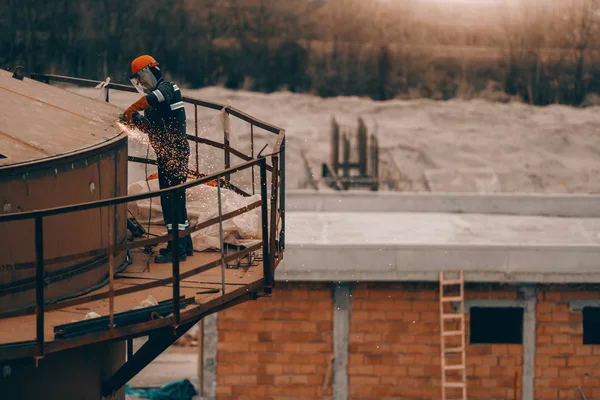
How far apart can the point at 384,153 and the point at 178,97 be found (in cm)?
3211

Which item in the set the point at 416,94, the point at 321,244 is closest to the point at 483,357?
the point at 321,244

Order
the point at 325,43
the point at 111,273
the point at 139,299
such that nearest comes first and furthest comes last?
the point at 111,273 < the point at 139,299 < the point at 325,43

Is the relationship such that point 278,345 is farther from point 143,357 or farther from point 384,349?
point 143,357

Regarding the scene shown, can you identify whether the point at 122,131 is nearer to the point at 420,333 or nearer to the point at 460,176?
the point at 420,333

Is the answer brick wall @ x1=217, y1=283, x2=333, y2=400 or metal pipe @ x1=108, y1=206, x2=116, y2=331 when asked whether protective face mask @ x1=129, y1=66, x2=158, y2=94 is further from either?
brick wall @ x1=217, y1=283, x2=333, y2=400

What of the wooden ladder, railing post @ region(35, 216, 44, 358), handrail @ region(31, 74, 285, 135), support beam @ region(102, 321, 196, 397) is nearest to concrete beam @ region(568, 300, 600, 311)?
the wooden ladder

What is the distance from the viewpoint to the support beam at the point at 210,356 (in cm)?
1692

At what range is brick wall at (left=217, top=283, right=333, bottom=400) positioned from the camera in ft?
55.2

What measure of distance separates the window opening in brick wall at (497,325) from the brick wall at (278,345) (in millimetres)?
2664

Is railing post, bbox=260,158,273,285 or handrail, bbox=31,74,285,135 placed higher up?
handrail, bbox=31,74,285,135

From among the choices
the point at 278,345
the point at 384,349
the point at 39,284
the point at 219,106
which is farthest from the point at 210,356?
the point at 39,284

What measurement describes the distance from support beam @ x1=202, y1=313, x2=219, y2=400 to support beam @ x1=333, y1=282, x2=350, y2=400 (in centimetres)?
195

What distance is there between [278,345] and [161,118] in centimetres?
874

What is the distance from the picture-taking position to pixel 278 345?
16.9 meters
